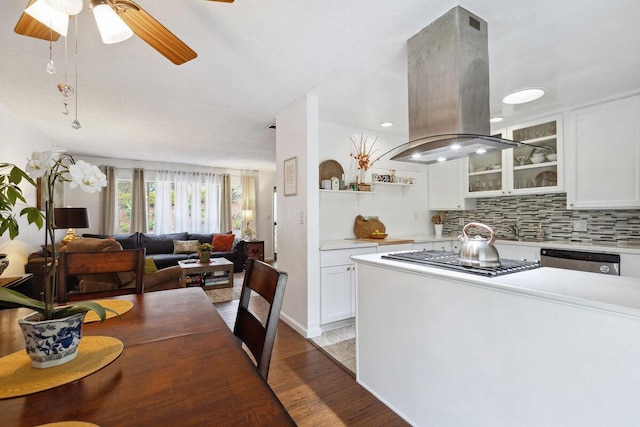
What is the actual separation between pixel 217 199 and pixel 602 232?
6.72 meters

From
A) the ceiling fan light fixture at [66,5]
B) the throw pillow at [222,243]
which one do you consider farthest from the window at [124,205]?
the ceiling fan light fixture at [66,5]

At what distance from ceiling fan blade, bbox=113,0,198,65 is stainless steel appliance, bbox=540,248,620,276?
3441 millimetres

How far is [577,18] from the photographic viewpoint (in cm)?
168

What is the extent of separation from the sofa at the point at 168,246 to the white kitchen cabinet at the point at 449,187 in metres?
3.94

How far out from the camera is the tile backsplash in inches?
110

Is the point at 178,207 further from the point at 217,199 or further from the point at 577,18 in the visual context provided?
the point at 577,18

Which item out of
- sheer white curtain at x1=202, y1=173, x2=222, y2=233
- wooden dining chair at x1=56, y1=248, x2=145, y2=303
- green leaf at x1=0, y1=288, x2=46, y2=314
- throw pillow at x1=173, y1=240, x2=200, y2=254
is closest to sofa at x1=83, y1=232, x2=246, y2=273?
throw pillow at x1=173, y1=240, x2=200, y2=254

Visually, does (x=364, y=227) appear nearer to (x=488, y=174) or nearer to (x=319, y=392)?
(x=488, y=174)

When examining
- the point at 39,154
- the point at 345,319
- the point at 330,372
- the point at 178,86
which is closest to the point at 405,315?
the point at 330,372

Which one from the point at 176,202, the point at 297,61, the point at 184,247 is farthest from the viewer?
the point at 176,202

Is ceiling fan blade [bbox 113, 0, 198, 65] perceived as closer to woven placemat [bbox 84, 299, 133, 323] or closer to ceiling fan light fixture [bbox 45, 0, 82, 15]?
ceiling fan light fixture [bbox 45, 0, 82, 15]

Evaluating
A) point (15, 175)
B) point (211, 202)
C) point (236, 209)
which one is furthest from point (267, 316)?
point (236, 209)

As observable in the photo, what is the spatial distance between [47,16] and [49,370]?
156 cm

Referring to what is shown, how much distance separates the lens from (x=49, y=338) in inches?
29.8
